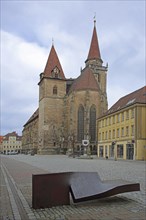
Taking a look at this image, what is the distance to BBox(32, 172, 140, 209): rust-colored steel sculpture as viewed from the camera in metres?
7.41

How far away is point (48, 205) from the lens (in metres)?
7.56

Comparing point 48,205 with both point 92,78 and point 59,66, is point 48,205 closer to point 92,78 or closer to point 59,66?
point 92,78

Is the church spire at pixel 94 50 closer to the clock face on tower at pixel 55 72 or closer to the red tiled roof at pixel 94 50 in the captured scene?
the red tiled roof at pixel 94 50

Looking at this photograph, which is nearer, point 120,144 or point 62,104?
point 120,144

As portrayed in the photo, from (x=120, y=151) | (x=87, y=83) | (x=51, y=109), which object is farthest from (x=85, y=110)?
(x=120, y=151)

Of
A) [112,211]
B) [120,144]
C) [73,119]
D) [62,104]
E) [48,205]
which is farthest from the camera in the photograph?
[62,104]

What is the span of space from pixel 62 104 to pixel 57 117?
154 inches

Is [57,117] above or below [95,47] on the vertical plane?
below

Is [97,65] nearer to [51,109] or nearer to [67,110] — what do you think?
[67,110]

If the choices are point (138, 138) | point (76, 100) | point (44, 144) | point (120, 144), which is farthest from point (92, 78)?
point (138, 138)

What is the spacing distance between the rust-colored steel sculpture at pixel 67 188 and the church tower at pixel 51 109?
245 ft

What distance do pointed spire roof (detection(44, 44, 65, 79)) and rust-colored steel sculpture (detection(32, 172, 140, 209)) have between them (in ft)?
267

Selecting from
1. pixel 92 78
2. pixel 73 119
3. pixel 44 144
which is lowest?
pixel 44 144

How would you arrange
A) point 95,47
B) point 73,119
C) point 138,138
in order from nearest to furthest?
point 138,138 → point 73,119 → point 95,47
